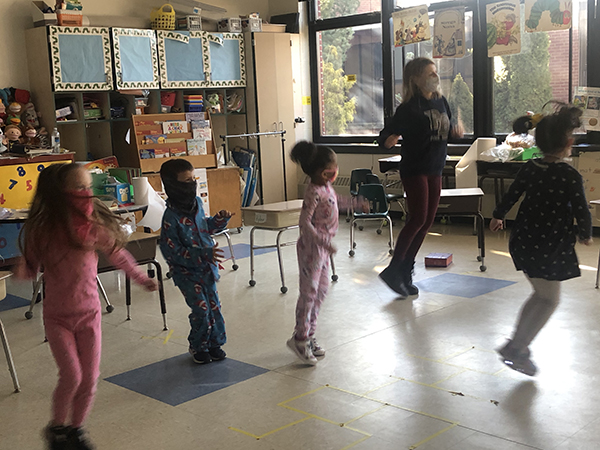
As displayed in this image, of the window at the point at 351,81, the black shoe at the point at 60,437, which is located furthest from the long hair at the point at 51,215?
the window at the point at 351,81

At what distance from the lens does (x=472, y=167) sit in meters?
7.53

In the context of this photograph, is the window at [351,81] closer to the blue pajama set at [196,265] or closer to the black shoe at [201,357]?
the blue pajama set at [196,265]

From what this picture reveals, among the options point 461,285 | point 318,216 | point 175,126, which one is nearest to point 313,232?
point 318,216

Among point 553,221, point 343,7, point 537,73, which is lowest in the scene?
point 553,221

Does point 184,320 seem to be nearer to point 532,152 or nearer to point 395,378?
point 395,378

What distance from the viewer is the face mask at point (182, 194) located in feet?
12.1

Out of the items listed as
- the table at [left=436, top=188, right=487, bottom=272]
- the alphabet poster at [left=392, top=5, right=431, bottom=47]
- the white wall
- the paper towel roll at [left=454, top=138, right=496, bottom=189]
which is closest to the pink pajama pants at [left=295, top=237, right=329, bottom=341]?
the table at [left=436, top=188, right=487, bottom=272]

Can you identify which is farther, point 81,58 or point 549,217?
point 81,58

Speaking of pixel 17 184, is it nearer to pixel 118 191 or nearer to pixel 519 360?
pixel 118 191

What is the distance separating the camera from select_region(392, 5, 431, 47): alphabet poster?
8328 mm

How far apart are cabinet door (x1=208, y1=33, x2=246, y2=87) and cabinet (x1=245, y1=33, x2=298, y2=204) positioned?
106 millimetres

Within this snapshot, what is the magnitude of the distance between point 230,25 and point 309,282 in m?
5.75

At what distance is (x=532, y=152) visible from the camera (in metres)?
7.21

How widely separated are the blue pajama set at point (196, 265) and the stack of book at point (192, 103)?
488 cm
